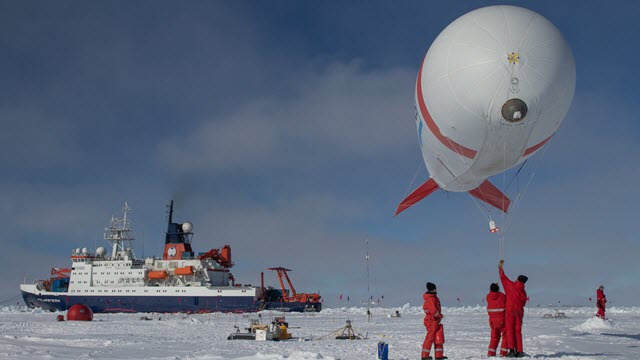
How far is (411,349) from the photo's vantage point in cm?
1429

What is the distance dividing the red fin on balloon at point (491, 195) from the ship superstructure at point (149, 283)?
40.3 meters

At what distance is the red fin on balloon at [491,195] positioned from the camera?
16.8m

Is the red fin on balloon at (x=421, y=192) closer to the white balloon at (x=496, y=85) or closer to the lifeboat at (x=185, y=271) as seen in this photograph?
the white balloon at (x=496, y=85)

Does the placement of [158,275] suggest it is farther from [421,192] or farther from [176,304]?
[421,192]

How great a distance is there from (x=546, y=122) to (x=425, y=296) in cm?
528

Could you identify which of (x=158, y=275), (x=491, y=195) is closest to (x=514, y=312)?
(x=491, y=195)

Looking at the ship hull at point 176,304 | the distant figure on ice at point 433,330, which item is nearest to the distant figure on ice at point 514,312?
the distant figure on ice at point 433,330

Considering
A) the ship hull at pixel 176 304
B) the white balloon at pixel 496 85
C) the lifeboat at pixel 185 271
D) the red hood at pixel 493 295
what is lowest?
the ship hull at pixel 176 304

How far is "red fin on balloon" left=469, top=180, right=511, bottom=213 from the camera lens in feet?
55.1

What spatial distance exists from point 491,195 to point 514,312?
6.21m

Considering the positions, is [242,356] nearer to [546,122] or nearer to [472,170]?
[472,170]

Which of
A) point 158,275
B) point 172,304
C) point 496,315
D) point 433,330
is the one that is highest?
point 158,275

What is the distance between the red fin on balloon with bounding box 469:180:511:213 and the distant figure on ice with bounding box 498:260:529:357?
5.43 m

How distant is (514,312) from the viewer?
37.2 feet
